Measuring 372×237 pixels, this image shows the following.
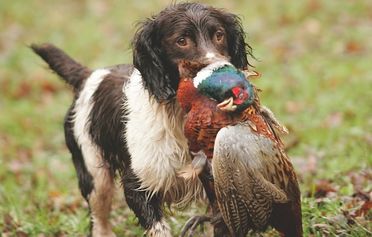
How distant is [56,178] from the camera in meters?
8.12

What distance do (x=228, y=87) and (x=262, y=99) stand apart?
5878 millimetres

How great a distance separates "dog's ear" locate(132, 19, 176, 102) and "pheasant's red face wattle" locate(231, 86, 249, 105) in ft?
2.86

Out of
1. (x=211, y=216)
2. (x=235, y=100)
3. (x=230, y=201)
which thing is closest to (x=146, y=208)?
(x=211, y=216)

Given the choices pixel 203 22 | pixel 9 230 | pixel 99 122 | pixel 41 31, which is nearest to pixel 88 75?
pixel 99 122

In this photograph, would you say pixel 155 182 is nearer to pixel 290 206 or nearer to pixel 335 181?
pixel 290 206

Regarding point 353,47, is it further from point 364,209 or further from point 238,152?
point 238,152

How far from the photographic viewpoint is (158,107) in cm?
494

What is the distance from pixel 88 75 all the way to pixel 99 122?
2.40ft

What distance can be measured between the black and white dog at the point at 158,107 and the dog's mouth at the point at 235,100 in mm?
452

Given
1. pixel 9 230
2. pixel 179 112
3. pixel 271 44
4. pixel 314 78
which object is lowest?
pixel 9 230

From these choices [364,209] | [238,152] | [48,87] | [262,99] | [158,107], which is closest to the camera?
[238,152]

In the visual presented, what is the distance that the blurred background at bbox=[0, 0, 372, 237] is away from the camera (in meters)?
6.16

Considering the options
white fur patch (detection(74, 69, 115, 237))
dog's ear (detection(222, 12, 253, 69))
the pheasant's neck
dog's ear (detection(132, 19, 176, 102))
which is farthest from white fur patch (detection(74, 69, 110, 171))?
the pheasant's neck

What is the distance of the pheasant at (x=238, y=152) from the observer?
13.0 ft
